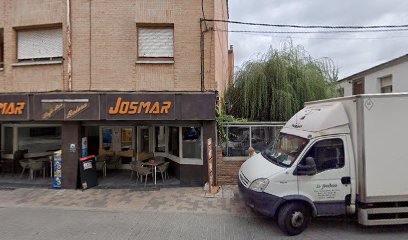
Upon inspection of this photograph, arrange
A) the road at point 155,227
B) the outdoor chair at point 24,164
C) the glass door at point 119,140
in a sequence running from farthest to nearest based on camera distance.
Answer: the glass door at point 119,140, the outdoor chair at point 24,164, the road at point 155,227

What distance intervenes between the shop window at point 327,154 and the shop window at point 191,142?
13.4ft

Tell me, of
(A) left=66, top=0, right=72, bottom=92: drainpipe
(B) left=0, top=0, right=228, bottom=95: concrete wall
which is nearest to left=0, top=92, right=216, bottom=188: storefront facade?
(B) left=0, top=0, right=228, bottom=95: concrete wall

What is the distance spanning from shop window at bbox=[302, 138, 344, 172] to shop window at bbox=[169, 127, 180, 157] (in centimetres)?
483

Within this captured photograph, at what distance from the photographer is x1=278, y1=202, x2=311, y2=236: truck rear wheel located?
201 inches

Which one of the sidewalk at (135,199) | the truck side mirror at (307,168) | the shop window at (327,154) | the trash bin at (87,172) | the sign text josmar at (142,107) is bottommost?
the sidewalk at (135,199)

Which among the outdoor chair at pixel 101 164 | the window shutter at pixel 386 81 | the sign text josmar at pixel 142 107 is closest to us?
the sign text josmar at pixel 142 107

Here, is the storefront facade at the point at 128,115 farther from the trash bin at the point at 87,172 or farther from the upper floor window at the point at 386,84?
the upper floor window at the point at 386,84

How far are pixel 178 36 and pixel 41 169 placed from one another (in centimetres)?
713

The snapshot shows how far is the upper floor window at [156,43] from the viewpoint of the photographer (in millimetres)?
8398

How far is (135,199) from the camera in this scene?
7262mm

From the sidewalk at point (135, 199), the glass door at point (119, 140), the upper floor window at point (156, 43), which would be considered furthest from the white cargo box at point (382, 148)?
the glass door at point (119, 140)

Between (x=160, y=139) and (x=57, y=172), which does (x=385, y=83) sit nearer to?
(x=160, y=139)

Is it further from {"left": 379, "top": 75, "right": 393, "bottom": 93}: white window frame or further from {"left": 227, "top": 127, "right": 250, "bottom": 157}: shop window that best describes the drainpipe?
A: {"left": 379, "top": 75, "right": 393, "bottom": 93}: white window frame

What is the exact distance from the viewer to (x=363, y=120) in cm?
Result: 509
